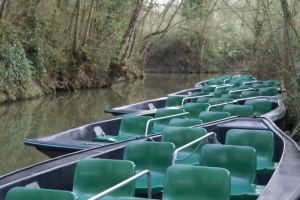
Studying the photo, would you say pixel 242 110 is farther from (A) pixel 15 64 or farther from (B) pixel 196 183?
(A) pixel 15 64

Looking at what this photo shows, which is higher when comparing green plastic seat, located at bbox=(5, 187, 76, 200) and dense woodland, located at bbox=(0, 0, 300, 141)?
dense woodland, located at bbox=(0, 0, 300, 141)

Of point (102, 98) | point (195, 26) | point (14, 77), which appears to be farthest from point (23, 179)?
point (195, 26)

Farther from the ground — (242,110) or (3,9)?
(3,9)

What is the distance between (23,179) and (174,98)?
6234 mm

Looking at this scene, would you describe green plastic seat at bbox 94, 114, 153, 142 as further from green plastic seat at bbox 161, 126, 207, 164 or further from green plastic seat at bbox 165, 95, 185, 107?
green plastic seat at bbox 165, 95, 185, 107

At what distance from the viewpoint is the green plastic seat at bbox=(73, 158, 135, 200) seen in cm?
355

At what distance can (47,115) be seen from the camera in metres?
13.3

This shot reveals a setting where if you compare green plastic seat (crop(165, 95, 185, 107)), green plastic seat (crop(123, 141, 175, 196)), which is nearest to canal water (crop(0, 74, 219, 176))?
green plastic seat (crop(165, 95, 185, 107))

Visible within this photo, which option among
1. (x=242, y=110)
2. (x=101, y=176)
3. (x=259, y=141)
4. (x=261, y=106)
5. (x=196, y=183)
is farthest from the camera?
(x=261, y=106)

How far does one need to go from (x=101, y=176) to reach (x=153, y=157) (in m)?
0.81

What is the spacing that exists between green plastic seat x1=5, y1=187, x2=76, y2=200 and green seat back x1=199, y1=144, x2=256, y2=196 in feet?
5.74

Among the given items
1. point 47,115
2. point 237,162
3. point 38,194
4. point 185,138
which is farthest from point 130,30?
point 38,194

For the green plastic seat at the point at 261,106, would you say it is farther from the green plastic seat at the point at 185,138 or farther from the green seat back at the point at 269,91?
the green plastic seat at the point at 185,138

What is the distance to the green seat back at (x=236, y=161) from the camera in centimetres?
403
